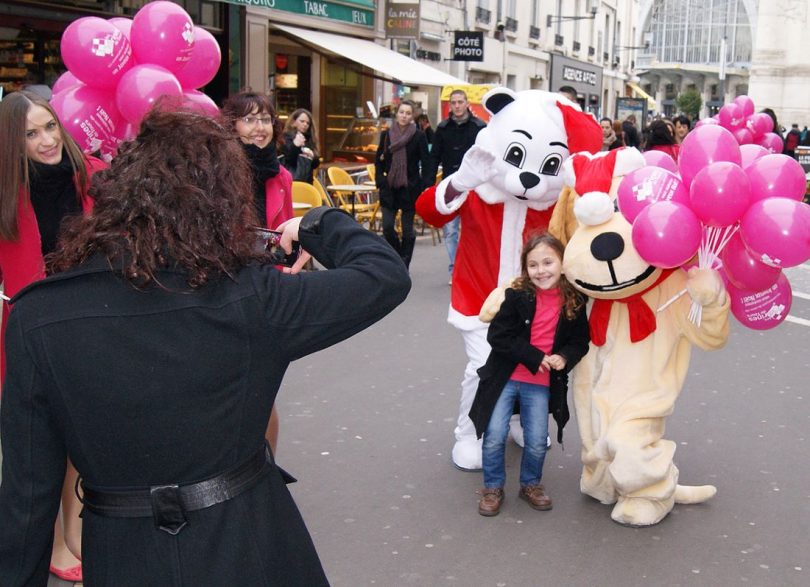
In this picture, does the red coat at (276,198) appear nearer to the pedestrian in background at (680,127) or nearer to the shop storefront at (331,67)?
the pedestrian in background at (680,127)

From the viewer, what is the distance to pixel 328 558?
385 cm

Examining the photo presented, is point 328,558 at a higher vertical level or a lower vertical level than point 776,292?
lower

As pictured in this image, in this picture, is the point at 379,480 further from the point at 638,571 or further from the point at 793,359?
the point at 793,359

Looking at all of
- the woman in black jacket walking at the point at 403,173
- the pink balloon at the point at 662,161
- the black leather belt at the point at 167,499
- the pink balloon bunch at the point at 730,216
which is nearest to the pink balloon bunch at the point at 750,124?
the woman in black jacket walking at the point at 403,173

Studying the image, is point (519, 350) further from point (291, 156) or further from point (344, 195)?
point (344, 195)

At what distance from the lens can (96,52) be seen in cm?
412

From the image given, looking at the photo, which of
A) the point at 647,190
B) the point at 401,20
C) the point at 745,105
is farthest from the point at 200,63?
the point at 401,20

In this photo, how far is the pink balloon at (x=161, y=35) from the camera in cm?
421

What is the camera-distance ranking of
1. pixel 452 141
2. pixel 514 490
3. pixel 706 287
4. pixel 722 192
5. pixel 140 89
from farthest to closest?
1. pixel 452 141
2. pixel 514 490
3. pixel 140 89
4. pixel 706 287
5. pixel 722 192

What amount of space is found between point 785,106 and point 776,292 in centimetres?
3211

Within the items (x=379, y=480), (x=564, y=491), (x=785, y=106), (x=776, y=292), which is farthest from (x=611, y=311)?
(x=785, y=106)

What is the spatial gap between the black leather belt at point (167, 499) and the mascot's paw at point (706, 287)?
8.11ft

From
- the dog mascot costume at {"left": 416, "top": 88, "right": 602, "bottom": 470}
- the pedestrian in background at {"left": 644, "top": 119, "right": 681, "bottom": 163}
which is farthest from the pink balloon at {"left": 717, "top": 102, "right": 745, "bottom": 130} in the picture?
the dog mascot costume at {"left": 416, "top": 88, "right": 602, "bottom": 470}

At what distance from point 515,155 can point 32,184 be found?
2265mm
